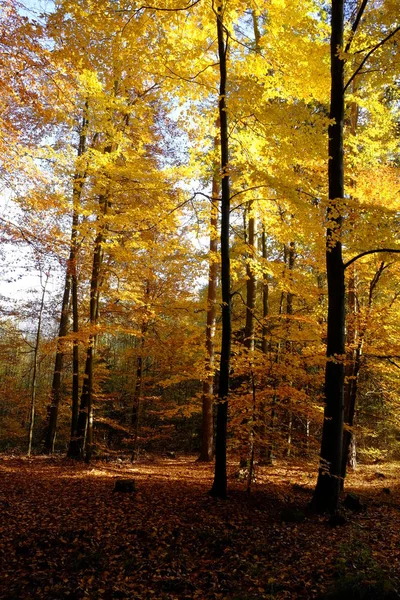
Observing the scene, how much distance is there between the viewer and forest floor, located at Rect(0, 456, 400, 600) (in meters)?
4.13

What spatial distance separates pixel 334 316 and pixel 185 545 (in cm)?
455

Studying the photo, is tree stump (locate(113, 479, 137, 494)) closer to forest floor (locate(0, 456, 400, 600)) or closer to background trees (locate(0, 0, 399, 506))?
forest floor (locate(0, 456, 400, 600))

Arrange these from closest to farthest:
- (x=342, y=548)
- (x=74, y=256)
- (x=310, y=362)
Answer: (x=342, y=548) → (x=310, y=362) → (x=74, y=256)

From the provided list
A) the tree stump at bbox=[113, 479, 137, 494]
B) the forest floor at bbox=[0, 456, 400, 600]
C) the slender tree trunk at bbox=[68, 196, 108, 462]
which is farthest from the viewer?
the slender tree trunk at bbox=[68, 196, 108, 462]

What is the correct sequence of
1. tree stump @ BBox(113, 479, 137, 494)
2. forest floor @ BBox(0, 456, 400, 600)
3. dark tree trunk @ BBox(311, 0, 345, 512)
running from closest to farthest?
forest floor @ BBox(0, 456, 400, 600) → dark tree trunk @ BBox(311, 0, 345, 512) → tree stump @ BBox(113, 479, 137, 494)

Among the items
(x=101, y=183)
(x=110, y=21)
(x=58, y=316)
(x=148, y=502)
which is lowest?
(x=148, y=502)

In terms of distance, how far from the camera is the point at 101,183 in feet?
31.6

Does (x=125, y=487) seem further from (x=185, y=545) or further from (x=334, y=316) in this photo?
(x=334, y=316)

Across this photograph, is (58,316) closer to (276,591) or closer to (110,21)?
(110,21)

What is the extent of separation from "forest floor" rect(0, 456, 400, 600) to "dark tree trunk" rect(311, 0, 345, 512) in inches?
24.2

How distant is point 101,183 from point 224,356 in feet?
18.2

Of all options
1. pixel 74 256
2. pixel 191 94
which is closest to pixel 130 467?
pixel 74 256

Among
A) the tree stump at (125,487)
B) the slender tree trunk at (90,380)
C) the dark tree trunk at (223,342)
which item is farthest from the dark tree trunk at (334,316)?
the slender tree trunk at (90,380)

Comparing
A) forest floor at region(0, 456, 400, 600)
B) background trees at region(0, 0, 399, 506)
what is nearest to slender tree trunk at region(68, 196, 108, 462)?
background trees at region(0, 0, 399, 506)
